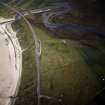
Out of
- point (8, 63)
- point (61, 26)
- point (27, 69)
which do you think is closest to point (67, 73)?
point (27, 69)

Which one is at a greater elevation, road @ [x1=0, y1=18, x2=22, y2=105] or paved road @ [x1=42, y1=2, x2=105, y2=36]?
paved road @ [x1=42, y1=2, x2=105, y2=36]

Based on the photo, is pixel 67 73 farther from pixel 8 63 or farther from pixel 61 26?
pixel 61 26

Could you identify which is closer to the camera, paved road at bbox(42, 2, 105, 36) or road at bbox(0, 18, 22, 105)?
road at bbox(0, 18, 22, 105)

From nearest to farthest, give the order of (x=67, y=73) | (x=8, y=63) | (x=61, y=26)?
(x=67, y=73) → (x=8, y=63) → (x=61, y=26)

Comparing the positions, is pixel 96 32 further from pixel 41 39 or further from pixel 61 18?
pixel 41 39

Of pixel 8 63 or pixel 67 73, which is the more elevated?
pixel 8 63

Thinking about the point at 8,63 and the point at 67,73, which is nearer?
the point at 67,73

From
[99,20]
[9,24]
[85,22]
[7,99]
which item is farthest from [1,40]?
[99,20]

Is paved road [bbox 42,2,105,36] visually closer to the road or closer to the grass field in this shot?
the grass field

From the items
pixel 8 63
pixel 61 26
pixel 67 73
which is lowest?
pixel 67 73

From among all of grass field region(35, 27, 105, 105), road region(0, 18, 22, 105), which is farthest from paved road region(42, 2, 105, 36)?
road region(0, 18, 22, 105)

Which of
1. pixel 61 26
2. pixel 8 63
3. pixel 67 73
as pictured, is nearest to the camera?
pixel 67 73
